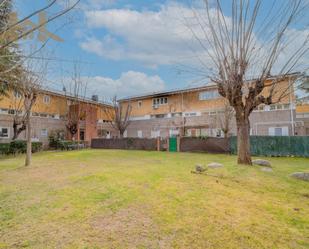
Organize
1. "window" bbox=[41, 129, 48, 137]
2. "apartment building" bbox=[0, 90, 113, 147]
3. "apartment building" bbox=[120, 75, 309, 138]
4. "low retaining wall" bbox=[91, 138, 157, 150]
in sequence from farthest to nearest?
1. "window" bbox=[41, 129, 48, 137]
2. "low retaining wall" bbox=[91, 138, 157, 150]
3. "apartment building" bbox=[0, 90, 113, 147]
4. "apartment building" bbox=[120, 75, 309, 138]

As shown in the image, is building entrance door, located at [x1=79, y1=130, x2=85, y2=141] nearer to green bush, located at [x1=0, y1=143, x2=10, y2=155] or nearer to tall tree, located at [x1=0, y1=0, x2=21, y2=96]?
green bush, located at [x1=0, y1=143, x2=10, y2=155]

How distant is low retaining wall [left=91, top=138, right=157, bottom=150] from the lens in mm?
23319

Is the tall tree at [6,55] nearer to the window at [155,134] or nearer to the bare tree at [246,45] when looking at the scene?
the bare tree at [246,45]

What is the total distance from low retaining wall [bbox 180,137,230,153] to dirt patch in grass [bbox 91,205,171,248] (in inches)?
609

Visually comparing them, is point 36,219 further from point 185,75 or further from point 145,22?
point 185,75

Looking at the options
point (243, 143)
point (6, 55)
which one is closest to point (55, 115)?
point (243, 143)

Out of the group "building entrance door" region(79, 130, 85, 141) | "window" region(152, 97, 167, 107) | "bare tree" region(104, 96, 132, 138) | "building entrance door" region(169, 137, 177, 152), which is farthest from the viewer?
"window" region(152, 97, 167, 107)

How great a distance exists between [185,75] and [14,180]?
7529mm

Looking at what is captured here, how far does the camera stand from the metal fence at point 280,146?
15078 mm

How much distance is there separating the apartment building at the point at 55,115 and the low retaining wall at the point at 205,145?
13.9 metres

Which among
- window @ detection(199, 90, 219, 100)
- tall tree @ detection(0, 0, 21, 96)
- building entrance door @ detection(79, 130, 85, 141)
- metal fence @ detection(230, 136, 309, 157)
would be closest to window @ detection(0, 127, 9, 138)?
building entrance door @ detection(79, 130, 85, 141)

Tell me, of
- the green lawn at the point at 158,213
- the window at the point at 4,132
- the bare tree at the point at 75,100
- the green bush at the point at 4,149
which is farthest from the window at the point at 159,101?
the green lawn at the point at 158,213

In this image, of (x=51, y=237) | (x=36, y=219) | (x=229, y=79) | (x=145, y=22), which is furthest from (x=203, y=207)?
(x=145, y=22)

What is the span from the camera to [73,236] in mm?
3174
